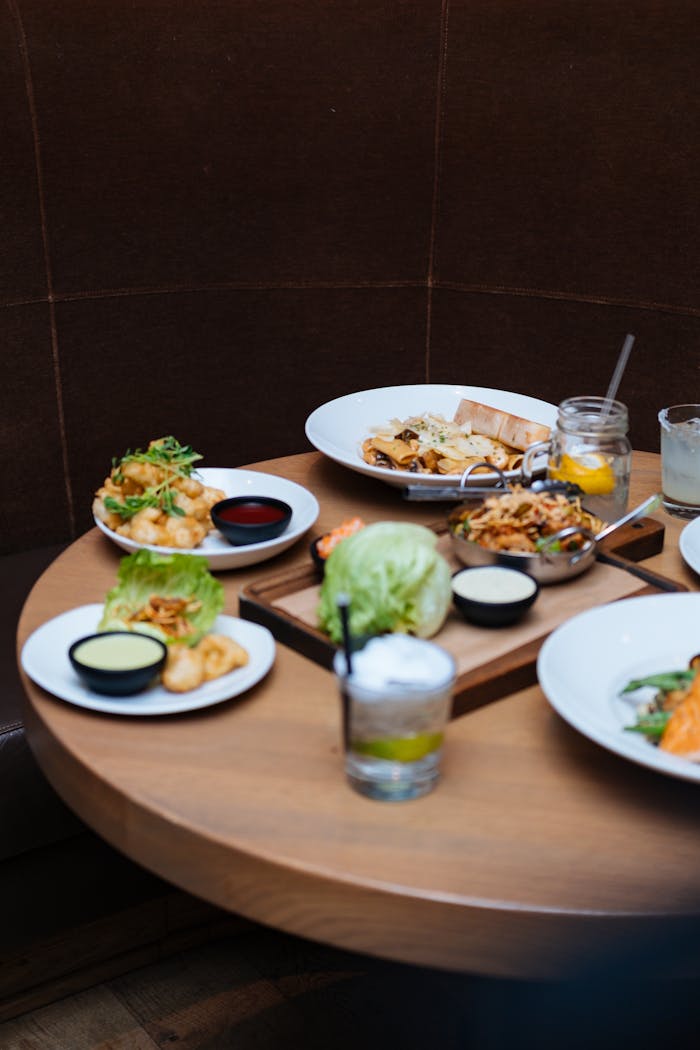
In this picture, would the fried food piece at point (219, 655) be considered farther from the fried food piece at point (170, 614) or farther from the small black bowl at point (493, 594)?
the small black bowl at point (493, 594)

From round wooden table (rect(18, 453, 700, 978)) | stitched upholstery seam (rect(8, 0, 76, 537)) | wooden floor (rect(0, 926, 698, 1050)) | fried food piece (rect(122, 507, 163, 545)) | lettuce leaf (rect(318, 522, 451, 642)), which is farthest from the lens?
stitched upholstery seam (rect(8, 0, 76, 537))

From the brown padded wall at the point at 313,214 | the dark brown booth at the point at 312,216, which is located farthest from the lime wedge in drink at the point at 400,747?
the brown padded wall at the point at 313,214

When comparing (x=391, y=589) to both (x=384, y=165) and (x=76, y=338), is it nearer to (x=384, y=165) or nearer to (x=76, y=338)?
(x=76, y=338)

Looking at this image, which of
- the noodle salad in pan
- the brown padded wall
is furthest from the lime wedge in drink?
the brown padded wall

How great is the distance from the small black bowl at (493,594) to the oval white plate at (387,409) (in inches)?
24.1

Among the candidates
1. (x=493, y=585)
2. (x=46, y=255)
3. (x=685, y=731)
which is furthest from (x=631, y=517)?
(x=46, y=255)

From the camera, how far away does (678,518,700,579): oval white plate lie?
64.0 inches

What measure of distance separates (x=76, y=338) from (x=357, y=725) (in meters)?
1.79

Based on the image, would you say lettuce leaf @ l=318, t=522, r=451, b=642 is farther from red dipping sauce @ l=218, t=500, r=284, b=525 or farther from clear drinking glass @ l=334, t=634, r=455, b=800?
red dipping sauce @ l=218, t=500, r=284, b=525

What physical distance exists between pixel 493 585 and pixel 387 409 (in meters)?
0.96

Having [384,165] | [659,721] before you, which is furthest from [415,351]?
[659,721]

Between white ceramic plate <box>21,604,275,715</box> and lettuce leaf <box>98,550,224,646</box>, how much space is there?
0.03 m

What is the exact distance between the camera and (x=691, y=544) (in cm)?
169

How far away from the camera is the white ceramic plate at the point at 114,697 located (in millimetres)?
1263
